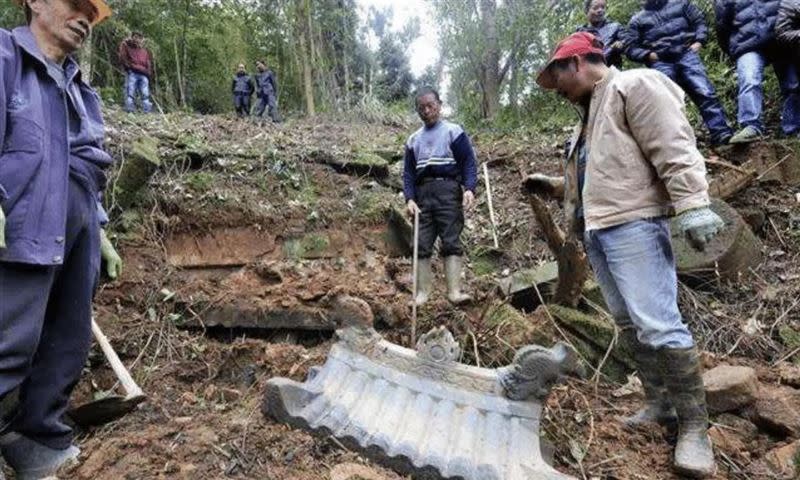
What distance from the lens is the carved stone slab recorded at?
2320mm

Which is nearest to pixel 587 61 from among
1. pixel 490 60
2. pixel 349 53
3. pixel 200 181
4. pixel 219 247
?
pixel 219 247

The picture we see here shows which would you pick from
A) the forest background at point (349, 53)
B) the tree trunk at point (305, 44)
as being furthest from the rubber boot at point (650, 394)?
the tree trunk at point (305, 44)

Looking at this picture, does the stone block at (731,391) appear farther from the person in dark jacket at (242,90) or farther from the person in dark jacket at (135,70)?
the person in dark jacket at (242,90)

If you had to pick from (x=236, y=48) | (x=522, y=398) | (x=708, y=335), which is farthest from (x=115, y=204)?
(x=236, y=48)

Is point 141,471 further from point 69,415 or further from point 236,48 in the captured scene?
point 236,48

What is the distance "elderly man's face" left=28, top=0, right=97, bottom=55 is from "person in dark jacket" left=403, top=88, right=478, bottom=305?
2.51 m

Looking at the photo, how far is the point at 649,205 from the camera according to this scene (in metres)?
2.38

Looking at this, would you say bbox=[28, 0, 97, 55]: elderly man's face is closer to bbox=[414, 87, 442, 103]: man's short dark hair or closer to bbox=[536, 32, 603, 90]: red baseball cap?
bbox=[536, 32, 603, 90]: red baseball cap

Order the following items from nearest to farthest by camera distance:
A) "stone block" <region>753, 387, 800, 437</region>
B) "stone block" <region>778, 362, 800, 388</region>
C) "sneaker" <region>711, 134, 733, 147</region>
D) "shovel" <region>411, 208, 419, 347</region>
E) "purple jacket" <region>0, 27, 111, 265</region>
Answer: "purple jacket" <region>0, 27, 111, 265</region>, "stone block" <region>753, 387, 800, 437</region>, "stone block" <region>778, 362, 800, 388</region>, "shovel" <region>411, 208, 419, 347</region>, "sneaker" <region>711, 134, 733, 147</region>

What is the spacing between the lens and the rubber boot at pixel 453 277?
4254mm

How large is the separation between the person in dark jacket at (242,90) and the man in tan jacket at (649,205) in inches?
470

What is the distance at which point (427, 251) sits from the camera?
4.39 m

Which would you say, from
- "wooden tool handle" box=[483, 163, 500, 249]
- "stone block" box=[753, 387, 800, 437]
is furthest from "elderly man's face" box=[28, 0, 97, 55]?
"wooden tool handle" box=[483, 163, 500, 249]

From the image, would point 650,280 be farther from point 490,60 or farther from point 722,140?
point 490,60
